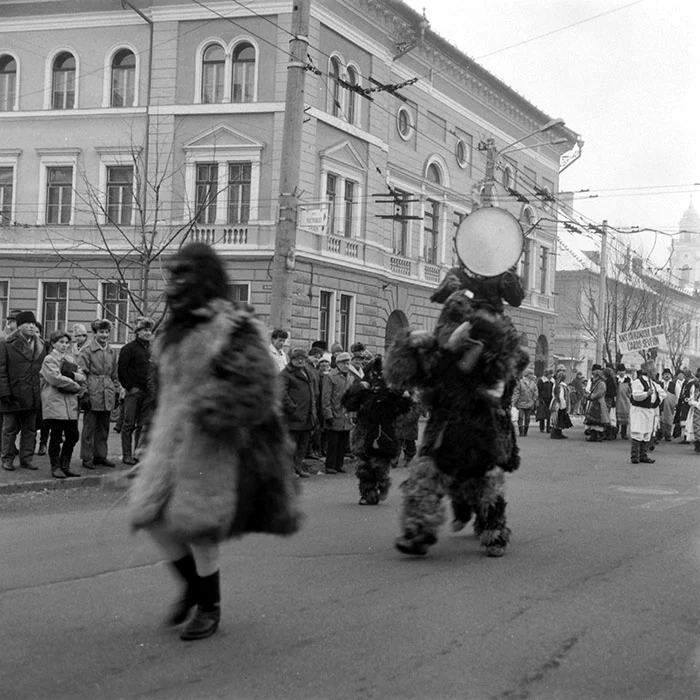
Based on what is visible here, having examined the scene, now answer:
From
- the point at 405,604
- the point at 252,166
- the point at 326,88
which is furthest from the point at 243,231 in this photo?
the point at 405,604

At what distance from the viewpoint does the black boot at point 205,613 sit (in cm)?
445

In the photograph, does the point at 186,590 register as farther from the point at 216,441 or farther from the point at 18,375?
the point at 18,375

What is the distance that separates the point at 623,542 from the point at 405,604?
2.87m

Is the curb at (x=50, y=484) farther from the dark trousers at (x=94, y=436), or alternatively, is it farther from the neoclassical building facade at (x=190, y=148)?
the neoclassical building facade at (x=190, y=148)

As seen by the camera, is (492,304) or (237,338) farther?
(492,304)

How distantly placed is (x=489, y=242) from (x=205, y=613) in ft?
12.4

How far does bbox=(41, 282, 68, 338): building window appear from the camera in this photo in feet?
96.4

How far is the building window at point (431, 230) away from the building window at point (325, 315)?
24.8 feet

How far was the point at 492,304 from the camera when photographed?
6859mm

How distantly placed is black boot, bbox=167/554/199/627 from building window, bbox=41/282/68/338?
26.1 metres

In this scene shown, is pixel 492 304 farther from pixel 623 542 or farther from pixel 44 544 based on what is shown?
pixel 44 544

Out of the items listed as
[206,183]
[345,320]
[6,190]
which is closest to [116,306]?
[206,183]

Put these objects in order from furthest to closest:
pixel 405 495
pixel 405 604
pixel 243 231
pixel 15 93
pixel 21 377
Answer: pixel 15 93 → pixel 243 231 → pixel 21 377 → pixel 405 495 → pixel 405 604

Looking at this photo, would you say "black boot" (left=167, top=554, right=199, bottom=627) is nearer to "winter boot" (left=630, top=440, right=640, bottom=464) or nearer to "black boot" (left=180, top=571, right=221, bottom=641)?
"black boot" (left=180, top=571, right=221, bottom=641)
